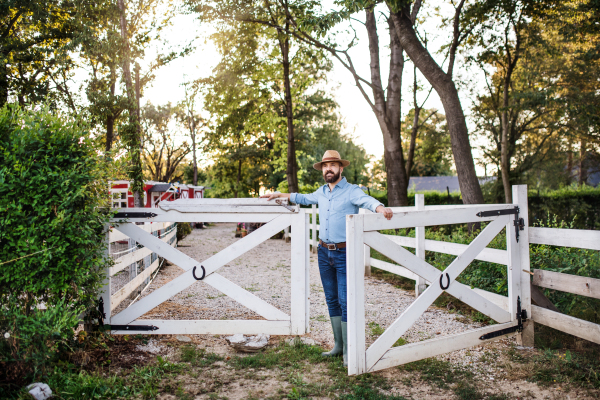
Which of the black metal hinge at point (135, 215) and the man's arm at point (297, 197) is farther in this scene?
the man's arm at point (297, 197)

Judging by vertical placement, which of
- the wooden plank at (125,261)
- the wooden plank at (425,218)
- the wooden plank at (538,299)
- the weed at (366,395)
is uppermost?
the wooden plank at (425,218)

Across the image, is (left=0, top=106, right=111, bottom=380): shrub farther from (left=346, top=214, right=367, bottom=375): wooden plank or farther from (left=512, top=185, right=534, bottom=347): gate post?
(left=512, top=185, right=534, bottom=347): gate post

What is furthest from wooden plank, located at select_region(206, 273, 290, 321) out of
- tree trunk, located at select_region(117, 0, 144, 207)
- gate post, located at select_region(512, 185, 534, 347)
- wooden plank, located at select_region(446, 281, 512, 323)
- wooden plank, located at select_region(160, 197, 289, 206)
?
tree trunk, located at select_region(117, 0, 144, 207)

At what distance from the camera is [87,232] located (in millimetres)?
3398

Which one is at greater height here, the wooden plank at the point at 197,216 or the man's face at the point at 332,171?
the man's face at the point at 332,171

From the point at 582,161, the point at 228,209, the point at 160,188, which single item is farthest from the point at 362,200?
the point at 582,161

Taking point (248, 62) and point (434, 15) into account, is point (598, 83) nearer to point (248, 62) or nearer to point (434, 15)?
point (434, 15)

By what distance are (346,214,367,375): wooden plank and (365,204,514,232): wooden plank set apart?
0.43 ft

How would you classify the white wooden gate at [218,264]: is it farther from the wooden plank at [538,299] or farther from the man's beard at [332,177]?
the wooden plank at [538,299]

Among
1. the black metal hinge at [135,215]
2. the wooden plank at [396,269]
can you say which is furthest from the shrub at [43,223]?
the wooden plank at [396,269]

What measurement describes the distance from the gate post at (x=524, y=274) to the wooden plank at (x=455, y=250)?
25 centimetres

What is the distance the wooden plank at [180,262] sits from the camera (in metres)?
4.11

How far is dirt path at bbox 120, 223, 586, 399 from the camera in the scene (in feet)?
10.7

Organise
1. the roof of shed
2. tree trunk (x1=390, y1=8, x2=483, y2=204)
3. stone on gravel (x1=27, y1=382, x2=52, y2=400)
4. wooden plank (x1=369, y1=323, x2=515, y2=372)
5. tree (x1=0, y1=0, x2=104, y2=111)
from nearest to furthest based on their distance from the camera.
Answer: stone on gravel (x1=27, y1=382, x2=52, y2=400) < wooden plank (x1=369, y1=323, x2=515, y2=372) < tree trunk (x1=390, y1=8, x2=483, y2=204) < tree (x1=0, y1=0, x2=104, y2=111) < the roof of shed
